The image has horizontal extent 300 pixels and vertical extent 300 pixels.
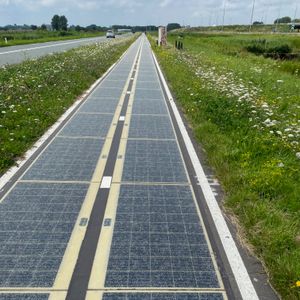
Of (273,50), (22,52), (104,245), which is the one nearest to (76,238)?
(104,245)

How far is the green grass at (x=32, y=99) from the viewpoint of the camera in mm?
6809

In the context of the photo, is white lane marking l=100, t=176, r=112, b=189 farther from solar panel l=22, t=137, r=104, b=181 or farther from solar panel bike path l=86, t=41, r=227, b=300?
solar panel l=22, t=137, r=104, b=181

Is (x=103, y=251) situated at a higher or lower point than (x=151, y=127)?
higher

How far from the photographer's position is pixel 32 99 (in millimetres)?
10234

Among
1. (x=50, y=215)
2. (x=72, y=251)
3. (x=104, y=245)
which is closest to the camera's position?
(x=72, y=251)

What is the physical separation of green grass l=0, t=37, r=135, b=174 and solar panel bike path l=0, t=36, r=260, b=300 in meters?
0.68

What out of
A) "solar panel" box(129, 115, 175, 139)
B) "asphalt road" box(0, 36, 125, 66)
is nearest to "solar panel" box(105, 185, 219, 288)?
"solar panel" box(129, 115, 175, 139)

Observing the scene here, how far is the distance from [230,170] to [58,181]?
2846 millimetres

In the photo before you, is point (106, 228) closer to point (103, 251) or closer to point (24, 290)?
point (103, 251)

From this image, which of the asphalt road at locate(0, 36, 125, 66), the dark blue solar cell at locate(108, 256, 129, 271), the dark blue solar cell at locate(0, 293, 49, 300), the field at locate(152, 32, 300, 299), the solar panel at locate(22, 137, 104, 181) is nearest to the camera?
the dark blue solar cell at locate(0, 293, 49, 300)

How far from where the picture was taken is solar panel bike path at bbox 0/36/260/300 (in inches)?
125

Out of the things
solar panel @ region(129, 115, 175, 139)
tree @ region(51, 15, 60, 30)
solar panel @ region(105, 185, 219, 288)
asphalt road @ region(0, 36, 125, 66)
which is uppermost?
solar panel @ region(105, 185, 219, 288)

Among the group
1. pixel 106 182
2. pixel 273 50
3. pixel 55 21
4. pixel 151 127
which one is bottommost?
pixel 55 21

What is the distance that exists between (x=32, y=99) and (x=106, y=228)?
7.37 meters
